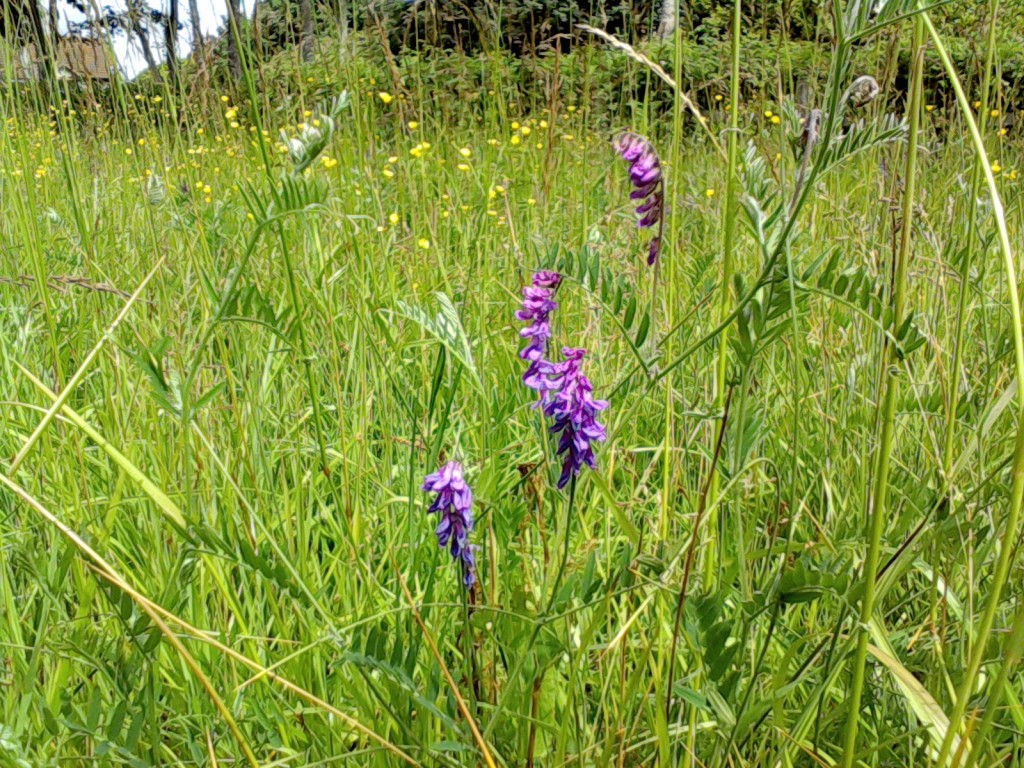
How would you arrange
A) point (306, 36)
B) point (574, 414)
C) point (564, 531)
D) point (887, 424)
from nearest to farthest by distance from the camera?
point (887, 424) < point (574, 414) < point (564, 531) < point (306, 36)

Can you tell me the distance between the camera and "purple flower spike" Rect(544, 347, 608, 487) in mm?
727

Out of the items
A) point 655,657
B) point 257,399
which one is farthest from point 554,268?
point 257,399

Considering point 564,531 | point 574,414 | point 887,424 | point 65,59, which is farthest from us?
point 65,59

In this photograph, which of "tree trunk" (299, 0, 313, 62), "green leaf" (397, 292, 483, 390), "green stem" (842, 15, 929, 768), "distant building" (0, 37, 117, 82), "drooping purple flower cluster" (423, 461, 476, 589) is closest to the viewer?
"green stem" (842, 15, 929, 768)

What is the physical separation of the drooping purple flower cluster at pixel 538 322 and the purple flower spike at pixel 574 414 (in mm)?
20

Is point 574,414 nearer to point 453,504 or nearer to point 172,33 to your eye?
point 453,504

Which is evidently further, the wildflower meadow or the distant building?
the distant building

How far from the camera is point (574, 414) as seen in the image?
0.73 metres

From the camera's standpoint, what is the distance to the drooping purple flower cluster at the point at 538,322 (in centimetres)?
76

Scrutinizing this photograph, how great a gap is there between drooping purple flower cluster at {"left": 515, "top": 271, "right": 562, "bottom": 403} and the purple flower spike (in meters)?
0.02

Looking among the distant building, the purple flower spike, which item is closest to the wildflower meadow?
the purple flower spike

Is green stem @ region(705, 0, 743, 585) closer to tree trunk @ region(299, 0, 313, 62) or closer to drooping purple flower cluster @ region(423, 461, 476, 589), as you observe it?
drooping purple flower cluster @ region(423, 461, 476, 589)

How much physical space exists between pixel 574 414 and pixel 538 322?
0.11 meters

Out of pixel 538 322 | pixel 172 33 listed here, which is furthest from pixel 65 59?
pixel 538 322
